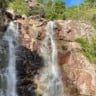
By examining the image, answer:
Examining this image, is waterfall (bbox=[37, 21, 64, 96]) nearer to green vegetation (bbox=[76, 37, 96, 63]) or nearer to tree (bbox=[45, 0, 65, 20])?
green vegetation (bbox=[76, 37, 96, 63])

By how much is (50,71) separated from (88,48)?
15.5 feet

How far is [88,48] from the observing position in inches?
1214

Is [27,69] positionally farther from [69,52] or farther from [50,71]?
[69,52]

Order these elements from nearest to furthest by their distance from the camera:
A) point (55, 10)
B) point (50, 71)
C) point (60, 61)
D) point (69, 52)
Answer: point (50, 71)
point (60, 61)
point (69, 52)
point (55, 10)

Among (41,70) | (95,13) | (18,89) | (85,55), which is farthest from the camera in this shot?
(95,13)

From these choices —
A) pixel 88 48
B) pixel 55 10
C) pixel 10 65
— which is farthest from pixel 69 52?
pixel 55 10

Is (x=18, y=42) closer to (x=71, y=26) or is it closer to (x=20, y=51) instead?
(x=20, y=51)

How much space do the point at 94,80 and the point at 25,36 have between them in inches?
269

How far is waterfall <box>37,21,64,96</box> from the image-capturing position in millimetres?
26806

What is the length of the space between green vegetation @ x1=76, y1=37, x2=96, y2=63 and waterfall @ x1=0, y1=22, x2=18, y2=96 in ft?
19.3

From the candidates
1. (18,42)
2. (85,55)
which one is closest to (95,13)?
(85,55)

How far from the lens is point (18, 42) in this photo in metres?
28.6

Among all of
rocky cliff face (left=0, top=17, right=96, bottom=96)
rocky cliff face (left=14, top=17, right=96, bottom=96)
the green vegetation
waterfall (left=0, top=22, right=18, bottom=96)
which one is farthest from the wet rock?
the green vegetation

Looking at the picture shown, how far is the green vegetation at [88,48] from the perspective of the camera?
29781 mm
